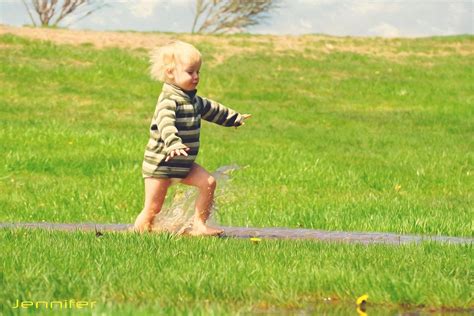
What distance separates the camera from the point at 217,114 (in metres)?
8.20

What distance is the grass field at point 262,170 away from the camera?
566cm

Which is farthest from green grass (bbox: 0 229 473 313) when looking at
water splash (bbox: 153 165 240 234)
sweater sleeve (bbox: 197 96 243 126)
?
sweater sleeve (bbox: 197 96 243 126)

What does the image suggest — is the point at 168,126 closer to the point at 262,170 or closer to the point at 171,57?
the point at 171,57

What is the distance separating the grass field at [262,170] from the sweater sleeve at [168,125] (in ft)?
2.19

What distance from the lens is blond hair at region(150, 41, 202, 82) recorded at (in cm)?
797

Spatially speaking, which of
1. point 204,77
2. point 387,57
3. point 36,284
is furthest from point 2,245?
point 387,57

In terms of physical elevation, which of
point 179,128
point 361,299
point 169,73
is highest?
point 169,73

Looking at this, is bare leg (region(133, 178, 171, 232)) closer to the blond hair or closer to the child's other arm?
the child's other arm

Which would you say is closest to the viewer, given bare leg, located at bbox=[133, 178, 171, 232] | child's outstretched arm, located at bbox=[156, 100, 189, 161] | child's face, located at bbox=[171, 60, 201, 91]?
child's outstretched arm, located at bbox=[156, 100, 189, 161]

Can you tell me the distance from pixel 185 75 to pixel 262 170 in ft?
23.9

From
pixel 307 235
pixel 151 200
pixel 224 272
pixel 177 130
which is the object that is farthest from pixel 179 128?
pixel 224 272

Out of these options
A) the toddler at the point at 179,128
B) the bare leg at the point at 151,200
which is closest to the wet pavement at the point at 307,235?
the bare leg at the point at 151,200

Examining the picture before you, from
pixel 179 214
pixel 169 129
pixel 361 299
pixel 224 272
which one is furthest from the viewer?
pixel 179 214

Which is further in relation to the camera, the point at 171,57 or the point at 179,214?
the point at 179,214
